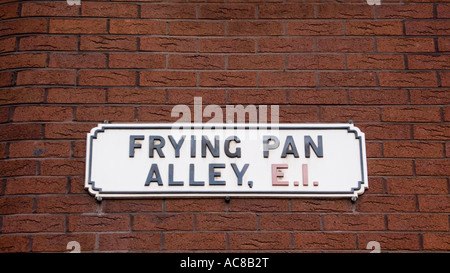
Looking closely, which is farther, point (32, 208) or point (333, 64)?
point (333, 64)

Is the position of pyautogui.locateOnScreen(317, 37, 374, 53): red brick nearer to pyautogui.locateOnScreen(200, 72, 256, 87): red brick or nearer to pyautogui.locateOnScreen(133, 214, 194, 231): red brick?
pyautogui.locateOnScreen(200, 72, 256, 87): red brick

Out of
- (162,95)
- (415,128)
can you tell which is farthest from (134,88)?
(415,128)

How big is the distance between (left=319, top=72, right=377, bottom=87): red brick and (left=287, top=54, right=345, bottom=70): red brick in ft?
0.17

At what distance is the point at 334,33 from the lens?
4086mm

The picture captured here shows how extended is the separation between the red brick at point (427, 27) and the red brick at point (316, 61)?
46 centimetres

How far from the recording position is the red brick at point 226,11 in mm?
4102

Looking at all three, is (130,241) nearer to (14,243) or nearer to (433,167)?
(14,243)

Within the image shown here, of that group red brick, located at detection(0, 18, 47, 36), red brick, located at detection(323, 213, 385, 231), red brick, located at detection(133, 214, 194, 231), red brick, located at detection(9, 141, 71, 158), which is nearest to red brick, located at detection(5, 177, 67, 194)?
red brick, located at detection(9, 141, 71, 158)

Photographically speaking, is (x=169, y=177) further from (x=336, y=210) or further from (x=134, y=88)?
(x=336, y=210)

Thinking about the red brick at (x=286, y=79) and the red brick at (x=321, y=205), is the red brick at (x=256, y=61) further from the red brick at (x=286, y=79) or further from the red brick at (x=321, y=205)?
the red brick at (x=321, y=205)

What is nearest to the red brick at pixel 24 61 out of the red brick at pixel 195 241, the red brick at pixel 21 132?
the red brick at pixel 21 132

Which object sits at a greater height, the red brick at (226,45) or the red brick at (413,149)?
the red brick at (226,45)
